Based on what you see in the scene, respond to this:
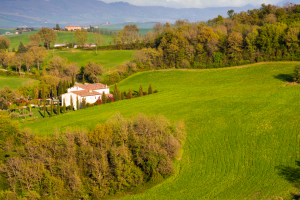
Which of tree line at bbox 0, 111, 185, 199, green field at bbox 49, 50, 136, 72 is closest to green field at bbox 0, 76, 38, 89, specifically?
green field at bbox 49, 50, 136, 72

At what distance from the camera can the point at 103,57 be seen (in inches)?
4562

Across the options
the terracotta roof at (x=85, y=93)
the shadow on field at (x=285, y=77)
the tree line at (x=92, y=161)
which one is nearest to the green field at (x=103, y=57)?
the terracotta roof at (x=85, y=93)

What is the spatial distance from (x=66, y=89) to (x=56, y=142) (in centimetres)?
4387

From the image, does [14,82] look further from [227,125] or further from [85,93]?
[227,125]

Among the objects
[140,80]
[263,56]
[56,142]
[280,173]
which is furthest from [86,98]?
[263,56]

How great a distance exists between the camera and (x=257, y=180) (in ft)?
92.4

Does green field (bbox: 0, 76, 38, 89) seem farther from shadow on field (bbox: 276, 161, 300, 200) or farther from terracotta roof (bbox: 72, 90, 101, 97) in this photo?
shadow on field (bbox: 276, 161, 300, 200)

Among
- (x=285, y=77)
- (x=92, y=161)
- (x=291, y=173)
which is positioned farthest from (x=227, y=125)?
(x=285, y=77)

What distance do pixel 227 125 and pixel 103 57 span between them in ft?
274

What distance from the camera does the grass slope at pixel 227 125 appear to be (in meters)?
28.1

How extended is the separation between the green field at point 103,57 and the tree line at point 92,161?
67.0m

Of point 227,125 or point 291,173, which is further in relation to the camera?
point 227,125

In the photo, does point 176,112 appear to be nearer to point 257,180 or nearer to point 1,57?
point 257,180

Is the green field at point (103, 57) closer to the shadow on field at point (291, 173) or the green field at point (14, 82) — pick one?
the green field at point (14, 82)
